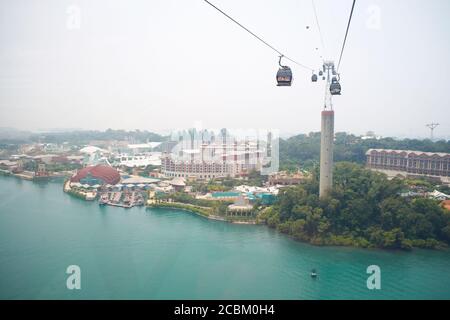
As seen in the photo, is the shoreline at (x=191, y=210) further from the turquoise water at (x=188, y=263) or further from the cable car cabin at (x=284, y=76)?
the cable car cabin at (x=284, y=76)

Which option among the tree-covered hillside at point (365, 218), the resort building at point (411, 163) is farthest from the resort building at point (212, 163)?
the tree-covered hillside at point (365, 218)

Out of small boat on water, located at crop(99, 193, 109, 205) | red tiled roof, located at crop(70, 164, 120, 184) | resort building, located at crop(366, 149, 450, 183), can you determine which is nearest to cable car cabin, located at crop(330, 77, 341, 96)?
small boat on water, located at crop(99, 193, 109, 205)

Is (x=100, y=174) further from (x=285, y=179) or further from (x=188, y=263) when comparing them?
(x=188, y=263)

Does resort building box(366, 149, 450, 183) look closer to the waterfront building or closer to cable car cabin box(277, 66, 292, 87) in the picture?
the waterfront building

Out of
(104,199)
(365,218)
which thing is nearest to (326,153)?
(365,218)

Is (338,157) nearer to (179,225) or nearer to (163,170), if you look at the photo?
(163,170)

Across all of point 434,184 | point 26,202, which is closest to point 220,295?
point 26,202
